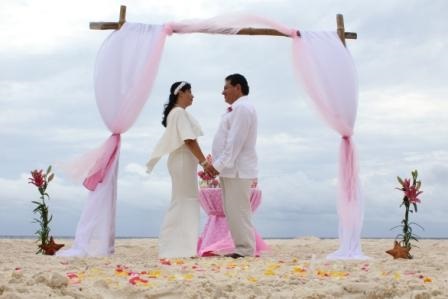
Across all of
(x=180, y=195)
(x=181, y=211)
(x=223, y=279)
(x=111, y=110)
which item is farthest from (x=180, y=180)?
(x=223, y=279)

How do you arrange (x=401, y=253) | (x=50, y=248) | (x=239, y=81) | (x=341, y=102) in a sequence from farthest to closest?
(x=50, y=248) → (x=341, y=102) → (x=401, y=253) → (x=239, y=81)

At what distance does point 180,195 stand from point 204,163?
480 mm

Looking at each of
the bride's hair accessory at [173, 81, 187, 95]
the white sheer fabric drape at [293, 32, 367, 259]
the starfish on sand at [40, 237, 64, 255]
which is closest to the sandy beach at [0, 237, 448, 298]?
the white sheer fabric drape at [293, 32, 367, 259]

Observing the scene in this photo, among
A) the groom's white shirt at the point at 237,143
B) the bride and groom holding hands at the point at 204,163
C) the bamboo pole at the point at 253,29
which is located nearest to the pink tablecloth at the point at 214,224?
the bride and groom holding hands at the point at 204,163

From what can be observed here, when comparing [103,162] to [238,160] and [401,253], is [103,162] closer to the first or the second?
[238,160]

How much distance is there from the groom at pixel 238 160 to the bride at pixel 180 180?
30cm

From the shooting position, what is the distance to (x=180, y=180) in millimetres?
7160

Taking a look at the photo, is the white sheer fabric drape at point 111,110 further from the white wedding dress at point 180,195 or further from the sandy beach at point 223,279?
the sandy beach at point 223,279

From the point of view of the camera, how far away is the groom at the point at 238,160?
6941 mm

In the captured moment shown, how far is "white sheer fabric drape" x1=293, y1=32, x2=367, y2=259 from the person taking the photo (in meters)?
7.48

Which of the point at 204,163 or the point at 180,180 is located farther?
the point at 180,180

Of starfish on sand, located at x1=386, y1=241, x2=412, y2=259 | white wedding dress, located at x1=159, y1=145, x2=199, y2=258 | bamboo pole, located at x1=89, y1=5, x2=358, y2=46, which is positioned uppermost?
bamboo pole, located at x1=89, y1=5, x2=358, y2=46

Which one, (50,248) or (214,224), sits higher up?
(214,224)

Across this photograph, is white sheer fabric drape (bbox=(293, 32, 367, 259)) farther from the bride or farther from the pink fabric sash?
the pink fabric sash
